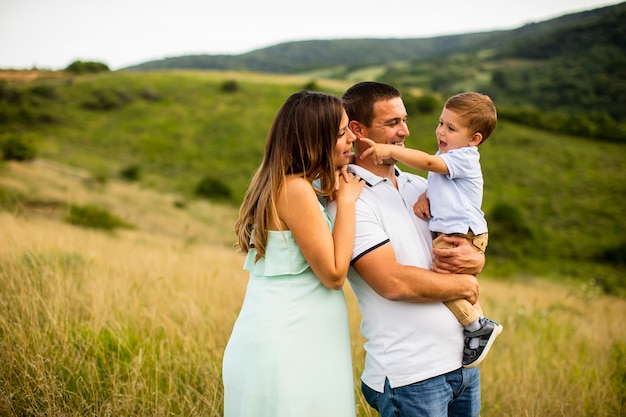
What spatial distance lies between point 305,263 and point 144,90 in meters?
55.4

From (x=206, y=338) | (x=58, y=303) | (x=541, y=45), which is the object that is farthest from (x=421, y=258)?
(x=541, y=45)

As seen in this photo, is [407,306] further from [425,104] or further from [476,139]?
[425,104]

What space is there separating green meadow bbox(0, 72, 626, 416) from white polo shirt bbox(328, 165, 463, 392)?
1.10 m

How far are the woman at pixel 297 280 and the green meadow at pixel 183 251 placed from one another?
40.5 inches

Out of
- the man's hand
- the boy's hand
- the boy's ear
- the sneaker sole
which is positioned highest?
the boy's ear

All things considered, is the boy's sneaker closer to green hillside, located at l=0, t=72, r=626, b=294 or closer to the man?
the man

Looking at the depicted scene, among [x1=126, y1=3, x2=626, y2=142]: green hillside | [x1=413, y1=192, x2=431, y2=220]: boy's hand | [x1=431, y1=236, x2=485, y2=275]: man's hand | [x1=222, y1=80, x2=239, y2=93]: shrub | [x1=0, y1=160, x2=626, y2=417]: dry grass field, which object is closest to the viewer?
[x1=431, y1=236, x2=485, y2=275]: man's hand

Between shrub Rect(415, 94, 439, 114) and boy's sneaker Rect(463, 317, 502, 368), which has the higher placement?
shrub Rect(415, 94, 439, 114)

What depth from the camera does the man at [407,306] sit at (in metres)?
2.08

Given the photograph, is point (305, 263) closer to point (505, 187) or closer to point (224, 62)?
point (505, 187)

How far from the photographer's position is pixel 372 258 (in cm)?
211

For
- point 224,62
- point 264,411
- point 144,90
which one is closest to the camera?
point 264,411

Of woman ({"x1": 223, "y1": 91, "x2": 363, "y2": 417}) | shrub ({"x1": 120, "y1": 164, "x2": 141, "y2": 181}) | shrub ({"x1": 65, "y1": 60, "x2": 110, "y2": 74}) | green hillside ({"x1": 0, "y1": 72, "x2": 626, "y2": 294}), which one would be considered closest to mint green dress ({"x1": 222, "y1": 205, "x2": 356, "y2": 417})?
woman ({"x1": 223, "y1": 91, "x2": 363, "y2": 417})

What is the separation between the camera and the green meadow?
128 inches
